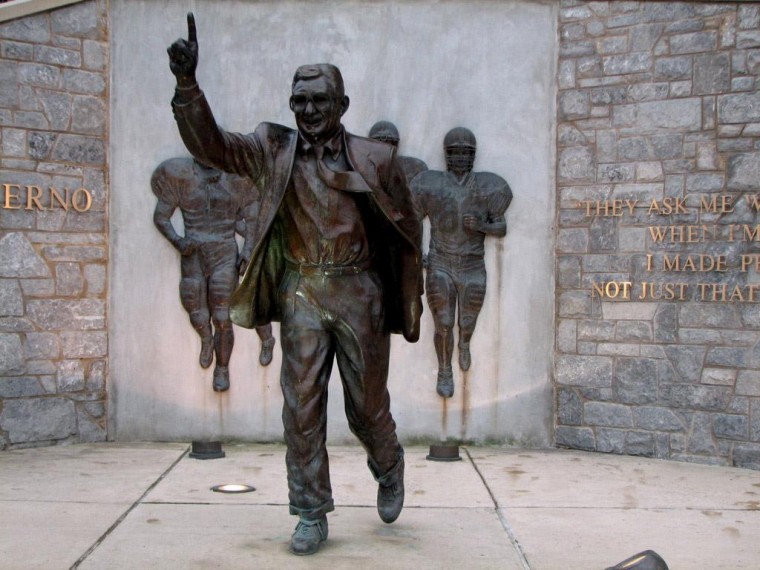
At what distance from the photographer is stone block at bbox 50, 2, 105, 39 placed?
684 cm

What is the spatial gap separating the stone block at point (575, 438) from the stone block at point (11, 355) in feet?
13.2

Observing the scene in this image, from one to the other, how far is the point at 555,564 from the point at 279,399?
3464mm

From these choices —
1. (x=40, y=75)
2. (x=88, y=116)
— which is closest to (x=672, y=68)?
(x=88, y=116)

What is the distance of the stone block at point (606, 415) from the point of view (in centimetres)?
675

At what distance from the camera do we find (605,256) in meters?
6.80

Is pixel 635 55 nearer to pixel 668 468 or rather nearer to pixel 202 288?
pixel 668 468

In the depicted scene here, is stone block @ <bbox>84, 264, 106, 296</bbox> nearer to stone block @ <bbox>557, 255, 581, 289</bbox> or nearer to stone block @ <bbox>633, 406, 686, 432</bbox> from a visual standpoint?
stone block @ <bbox>557, 255, 581, 289</bbox>

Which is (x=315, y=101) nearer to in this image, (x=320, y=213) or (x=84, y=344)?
(x=320, y=213)

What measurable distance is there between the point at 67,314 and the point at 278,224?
3.33 m

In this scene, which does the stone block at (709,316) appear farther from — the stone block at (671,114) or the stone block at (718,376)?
the stone block at (671,114)

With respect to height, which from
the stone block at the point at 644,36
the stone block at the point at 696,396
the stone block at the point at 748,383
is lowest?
the stone block at the point at 696,396

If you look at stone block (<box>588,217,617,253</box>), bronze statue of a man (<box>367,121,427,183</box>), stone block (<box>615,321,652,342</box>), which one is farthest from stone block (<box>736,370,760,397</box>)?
bronze statue of a man (<box>367,121,427,183</box>)

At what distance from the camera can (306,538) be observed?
13.3 feet

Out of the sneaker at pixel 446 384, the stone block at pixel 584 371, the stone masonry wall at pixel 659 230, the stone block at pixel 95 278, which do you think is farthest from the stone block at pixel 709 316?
the stone block at pixel 95 278
